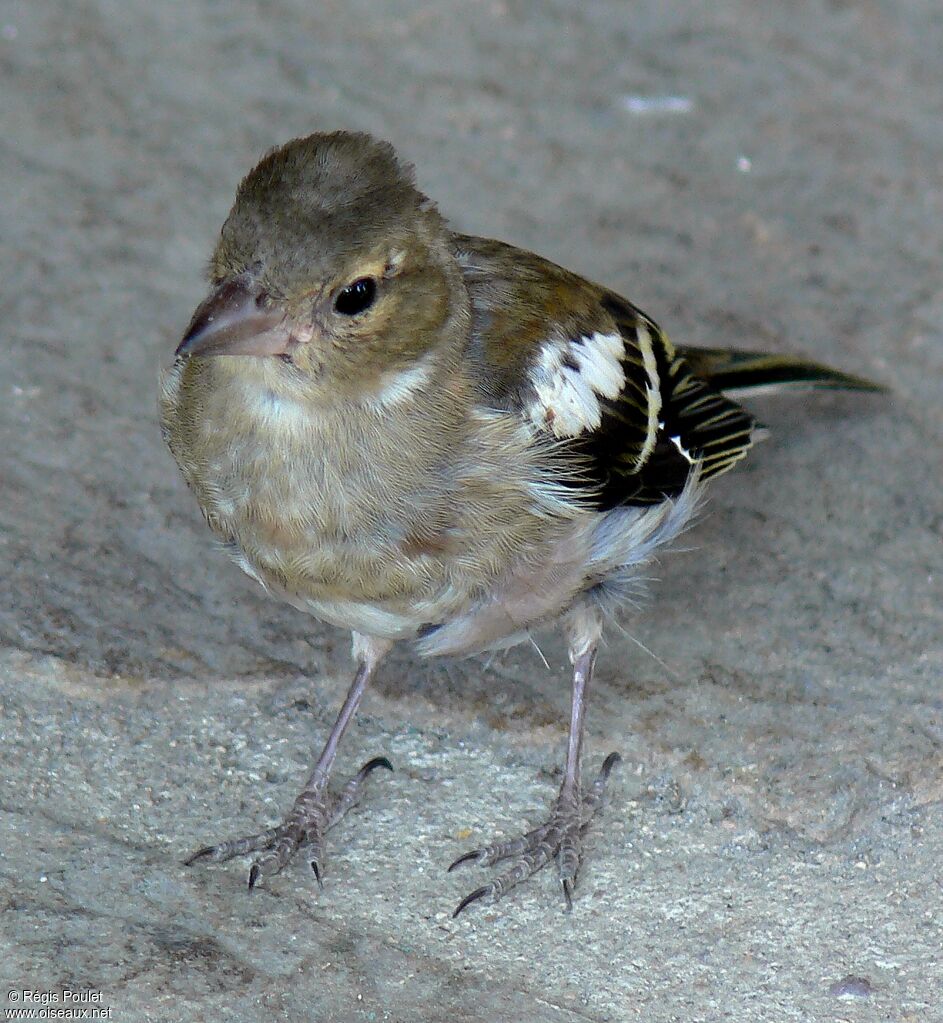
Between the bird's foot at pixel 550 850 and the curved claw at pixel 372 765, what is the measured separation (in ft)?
1.18

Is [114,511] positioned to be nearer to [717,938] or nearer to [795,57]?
[717,938]

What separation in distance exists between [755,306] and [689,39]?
178 centimetres

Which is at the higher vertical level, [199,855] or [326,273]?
[326,273]

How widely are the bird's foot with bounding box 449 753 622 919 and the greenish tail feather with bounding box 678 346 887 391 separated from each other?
1.44 meters

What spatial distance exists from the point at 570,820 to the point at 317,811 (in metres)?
0.60

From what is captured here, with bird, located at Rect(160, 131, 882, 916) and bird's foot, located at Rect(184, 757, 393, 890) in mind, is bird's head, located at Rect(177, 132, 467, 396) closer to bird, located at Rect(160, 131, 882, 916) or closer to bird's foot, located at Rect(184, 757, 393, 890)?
bird, located at Rect(160, 131, 882, 916)

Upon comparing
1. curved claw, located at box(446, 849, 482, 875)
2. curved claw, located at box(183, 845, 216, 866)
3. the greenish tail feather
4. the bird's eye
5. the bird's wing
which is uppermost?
the bird's eye

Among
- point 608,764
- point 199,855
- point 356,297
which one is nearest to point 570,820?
point 608,764

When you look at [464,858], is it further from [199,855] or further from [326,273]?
[326,273]

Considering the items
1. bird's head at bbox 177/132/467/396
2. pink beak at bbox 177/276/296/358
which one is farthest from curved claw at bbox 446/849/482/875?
pink beak at bbox 177/276/296/358

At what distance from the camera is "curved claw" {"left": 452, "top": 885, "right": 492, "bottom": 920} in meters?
3.31

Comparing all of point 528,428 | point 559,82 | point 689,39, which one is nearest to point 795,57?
point 689,39

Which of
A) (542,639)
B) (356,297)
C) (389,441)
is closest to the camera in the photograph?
(356,297)

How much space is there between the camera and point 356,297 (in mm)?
3252
